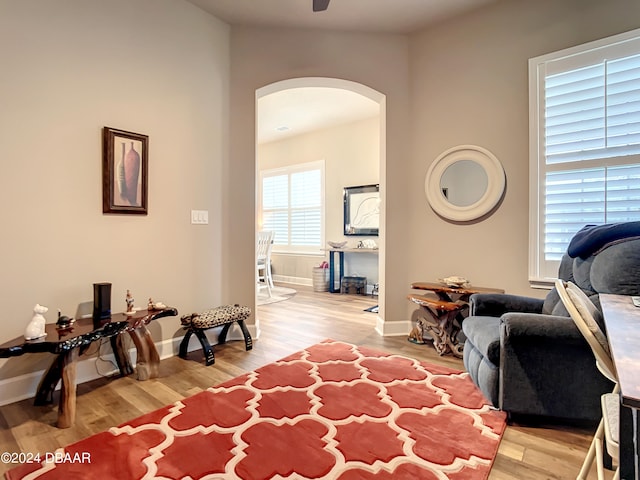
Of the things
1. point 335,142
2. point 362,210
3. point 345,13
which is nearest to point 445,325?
point 345,13

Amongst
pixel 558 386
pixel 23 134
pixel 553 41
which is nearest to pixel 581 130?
A: pixel 553 41

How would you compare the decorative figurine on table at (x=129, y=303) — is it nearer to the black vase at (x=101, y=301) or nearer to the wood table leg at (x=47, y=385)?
the black vase at (x=101, y=301)

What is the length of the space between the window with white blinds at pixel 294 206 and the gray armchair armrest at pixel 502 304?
4.28 metres

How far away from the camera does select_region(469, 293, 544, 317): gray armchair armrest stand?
8.16ft

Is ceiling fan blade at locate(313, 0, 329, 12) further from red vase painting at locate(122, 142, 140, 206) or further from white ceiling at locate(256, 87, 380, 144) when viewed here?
white ceiling at locate(256, 87, 380, 144)

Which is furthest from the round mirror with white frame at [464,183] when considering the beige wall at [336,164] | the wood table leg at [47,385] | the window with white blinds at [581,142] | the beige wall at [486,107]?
the wood table leg at [47,385]

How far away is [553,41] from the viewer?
2828 mm

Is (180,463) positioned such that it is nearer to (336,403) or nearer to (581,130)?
(336,403)

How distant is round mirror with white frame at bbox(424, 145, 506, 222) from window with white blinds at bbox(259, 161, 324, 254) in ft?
11.3

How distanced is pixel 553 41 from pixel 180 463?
399cm

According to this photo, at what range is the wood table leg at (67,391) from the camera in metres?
1.88

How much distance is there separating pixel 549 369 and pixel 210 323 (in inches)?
95.0

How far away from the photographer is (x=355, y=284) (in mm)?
5992

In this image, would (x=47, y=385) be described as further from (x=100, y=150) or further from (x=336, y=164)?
(x=336, y=164)
